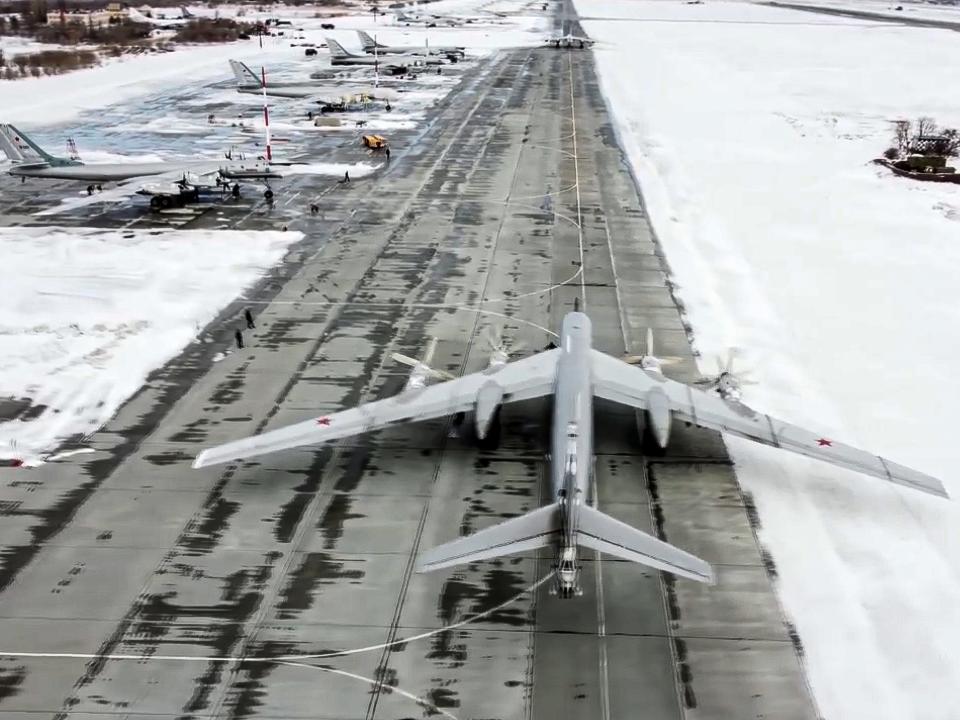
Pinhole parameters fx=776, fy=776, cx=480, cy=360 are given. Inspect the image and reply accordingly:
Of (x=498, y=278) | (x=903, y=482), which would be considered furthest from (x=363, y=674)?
(x=498, y=278)

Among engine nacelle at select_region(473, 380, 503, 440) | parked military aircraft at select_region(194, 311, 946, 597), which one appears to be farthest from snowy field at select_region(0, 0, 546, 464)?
engine nacelle at select_region(473, 380, 503, 440)

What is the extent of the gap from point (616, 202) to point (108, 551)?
49.4m

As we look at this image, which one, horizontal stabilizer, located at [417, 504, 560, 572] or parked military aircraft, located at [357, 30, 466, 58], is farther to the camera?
parked military aircraft, located at [357, 30, 466, 58]

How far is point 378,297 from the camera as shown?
148ft

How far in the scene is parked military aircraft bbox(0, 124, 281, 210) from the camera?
60.6 meters

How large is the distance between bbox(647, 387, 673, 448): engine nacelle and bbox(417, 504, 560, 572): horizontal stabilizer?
9071mm

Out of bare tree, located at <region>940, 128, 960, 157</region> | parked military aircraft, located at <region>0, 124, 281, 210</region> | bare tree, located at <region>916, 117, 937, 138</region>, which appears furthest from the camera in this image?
bare tree, located at <region>916, 117, 937, 138</region>

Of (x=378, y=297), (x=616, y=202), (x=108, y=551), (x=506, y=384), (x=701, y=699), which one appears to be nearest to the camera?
(x=701, y=699)

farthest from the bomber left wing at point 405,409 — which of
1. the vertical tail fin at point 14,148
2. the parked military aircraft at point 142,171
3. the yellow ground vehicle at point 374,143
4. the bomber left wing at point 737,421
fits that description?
the yellow ground vehicle at point 374,143

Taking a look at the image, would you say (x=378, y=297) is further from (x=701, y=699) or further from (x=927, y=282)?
(x=927, y=282)

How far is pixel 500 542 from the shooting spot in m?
19.8

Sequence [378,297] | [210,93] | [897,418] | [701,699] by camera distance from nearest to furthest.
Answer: [701,699]
[897,418]
[378,297]
[210,93]

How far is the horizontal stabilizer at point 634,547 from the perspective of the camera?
1891 centimetres

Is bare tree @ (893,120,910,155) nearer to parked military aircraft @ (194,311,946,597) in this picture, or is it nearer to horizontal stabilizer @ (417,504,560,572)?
parked military aircraft @ (194,311,946,597)
